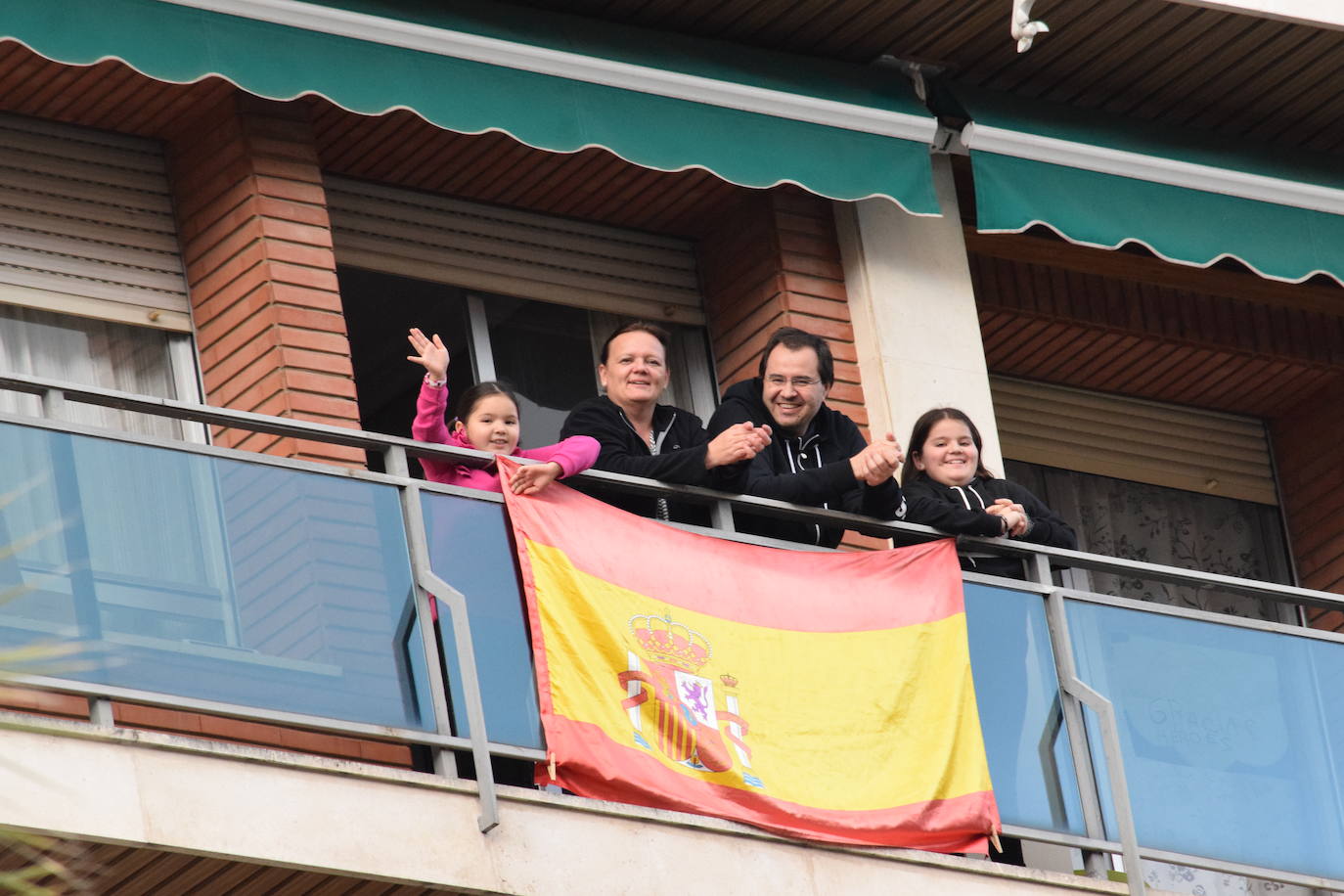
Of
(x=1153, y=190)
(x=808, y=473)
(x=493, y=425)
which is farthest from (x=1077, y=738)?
(x=1153, y=190)

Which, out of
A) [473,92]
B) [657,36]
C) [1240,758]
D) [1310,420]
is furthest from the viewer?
[1310,420]

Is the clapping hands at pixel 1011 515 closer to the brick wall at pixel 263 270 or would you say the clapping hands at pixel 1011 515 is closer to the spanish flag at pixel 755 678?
the spanish flag at pixel 755 678

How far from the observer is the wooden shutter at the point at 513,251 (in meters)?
11.2

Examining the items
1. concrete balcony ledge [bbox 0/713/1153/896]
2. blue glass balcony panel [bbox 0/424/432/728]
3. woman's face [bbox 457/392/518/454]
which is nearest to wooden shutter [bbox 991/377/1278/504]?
woman's face [bbox 457/392/518/454]

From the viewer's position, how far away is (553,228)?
11.6m

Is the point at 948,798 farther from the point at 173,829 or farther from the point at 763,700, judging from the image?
the point at 173,829

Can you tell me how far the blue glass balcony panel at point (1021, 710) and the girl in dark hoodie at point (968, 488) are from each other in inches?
12.0

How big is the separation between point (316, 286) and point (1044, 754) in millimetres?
3540

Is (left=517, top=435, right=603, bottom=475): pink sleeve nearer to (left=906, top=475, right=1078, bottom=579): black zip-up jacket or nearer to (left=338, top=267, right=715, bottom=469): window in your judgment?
(left=906, top=475, right=1078, bottom=579): black zip-up jacket

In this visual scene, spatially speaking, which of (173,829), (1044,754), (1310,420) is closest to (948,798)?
(1044,754)

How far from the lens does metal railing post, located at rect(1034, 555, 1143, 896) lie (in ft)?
28.5

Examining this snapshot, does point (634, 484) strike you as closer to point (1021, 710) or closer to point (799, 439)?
point (799, 439)

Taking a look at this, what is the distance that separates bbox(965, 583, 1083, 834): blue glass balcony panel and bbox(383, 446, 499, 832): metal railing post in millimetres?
1905

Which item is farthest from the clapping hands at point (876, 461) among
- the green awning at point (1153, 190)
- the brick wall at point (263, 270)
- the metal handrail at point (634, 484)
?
the green awning at point (1153, 190)
